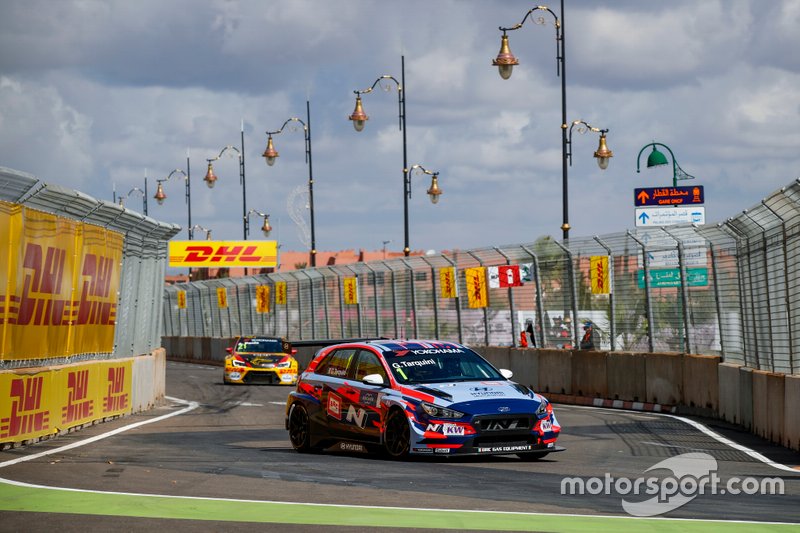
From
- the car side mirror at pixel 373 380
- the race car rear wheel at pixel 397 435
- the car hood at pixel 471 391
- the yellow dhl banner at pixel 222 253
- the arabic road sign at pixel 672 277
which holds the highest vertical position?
the yellow dhl banner at pixel 222 253

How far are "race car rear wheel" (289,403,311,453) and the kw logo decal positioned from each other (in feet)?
9.84

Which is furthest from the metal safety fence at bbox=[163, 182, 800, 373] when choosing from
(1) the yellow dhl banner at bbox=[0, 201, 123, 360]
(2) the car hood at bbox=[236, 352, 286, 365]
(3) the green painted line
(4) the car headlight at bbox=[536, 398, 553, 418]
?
(1) the yellow dhl banner at bbox=[0, 201, 123, 360]

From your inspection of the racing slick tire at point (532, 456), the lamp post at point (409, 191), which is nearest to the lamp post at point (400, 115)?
the lamp post at point (409, 191)

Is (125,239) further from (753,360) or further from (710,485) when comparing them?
(710,485)

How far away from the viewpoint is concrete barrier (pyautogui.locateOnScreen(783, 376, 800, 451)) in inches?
607

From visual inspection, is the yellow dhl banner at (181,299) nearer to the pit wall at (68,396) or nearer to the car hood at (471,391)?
the pit wall at (68,396)

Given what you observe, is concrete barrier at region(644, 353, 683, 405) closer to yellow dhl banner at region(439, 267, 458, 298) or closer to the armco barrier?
the armco barrier

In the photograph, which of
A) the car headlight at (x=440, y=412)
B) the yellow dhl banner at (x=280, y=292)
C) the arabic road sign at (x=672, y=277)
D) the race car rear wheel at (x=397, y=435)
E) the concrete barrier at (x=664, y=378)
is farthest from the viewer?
the yellow dhl banner at (x=280, y=292)

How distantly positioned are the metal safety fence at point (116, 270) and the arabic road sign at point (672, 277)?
9.10 metres

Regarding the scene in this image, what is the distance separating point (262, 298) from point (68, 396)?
3866 centimetres

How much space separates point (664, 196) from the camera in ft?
139

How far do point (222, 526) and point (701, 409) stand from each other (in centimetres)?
1539

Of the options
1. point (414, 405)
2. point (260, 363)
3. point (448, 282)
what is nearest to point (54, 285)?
point (414, 405)

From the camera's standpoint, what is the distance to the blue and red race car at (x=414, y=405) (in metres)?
13.8
